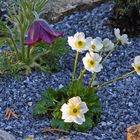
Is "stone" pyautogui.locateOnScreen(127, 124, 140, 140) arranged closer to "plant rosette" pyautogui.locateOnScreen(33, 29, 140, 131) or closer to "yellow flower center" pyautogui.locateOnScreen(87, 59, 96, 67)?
"plant rosette" pyautogui.locateOnScreen(33, 29, 140, 131)

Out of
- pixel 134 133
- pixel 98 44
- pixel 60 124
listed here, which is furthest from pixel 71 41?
pixel 134 133

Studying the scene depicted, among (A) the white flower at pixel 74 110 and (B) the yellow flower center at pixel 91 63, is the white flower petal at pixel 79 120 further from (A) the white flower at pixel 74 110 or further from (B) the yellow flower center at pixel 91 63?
(B) the yellow flower center at pixel 91 63

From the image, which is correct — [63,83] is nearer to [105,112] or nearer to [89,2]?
[105,112]

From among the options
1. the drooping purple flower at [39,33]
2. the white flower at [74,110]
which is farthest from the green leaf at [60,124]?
the drooping purple flower at [39,33]

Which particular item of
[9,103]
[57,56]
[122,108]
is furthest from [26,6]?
[122,108]

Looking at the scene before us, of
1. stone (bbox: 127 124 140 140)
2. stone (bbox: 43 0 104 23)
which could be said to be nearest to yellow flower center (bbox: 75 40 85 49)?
stone (bbox: 127 124 140 140)

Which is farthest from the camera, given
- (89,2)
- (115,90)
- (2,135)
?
(89,2)
